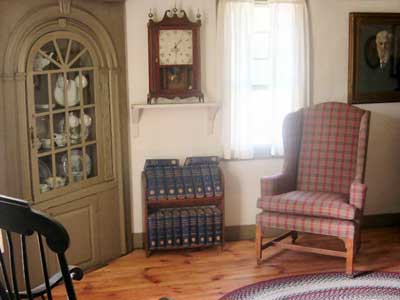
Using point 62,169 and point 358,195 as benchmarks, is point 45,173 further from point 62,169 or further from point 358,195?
point 358,195

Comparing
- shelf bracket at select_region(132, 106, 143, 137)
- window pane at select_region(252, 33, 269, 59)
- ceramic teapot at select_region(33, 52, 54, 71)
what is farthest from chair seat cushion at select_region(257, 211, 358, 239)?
ceramic teapot at select_region(33, 52, 54, 71)

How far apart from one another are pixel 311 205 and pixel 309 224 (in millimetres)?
136

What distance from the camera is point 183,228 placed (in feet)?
15.5

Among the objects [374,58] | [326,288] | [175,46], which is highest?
[175,46]

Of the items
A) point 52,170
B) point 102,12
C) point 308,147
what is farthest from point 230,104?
point 52,170

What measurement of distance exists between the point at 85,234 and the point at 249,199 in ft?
4.72

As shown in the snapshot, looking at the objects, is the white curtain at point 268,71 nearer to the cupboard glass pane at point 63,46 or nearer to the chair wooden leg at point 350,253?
the chair wooden leg at point 350,253

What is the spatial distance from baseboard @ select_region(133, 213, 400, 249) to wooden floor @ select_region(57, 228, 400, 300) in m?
0.09

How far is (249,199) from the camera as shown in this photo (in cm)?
513

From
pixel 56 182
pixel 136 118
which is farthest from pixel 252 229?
pixel 56 182

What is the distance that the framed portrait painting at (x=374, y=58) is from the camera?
5.08 metres

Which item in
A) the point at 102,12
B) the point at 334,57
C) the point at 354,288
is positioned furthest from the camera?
the point at 334,57

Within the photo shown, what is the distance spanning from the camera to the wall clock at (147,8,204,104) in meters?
4.68

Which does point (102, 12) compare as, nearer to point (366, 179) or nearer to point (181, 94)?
point (181, 94)
